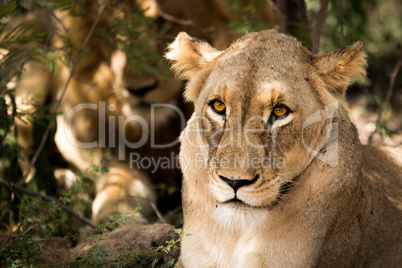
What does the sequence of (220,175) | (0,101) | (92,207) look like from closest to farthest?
1. (220,175)
2. (0,101)
3. (92,207)

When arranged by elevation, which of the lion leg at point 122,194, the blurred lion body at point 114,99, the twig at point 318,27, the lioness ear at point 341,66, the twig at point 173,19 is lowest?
the lion leg at point 122,194

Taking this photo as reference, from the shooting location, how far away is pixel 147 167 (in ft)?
19.1

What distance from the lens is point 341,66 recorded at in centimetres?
271

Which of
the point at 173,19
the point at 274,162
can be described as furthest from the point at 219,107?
the point at 173,19

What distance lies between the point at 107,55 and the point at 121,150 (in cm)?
103

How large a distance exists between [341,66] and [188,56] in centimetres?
82

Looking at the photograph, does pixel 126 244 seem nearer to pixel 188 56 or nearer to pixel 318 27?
pixel 188 56

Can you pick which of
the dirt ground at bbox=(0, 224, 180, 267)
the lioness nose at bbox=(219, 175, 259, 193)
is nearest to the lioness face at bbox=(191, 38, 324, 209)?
the lioness nose at bbox=(219, 175, 259, 193)

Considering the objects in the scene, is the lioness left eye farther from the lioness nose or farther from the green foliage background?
the green foliage background

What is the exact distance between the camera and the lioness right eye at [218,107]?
266cm

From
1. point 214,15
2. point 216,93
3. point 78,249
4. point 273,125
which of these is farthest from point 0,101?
point 214,15

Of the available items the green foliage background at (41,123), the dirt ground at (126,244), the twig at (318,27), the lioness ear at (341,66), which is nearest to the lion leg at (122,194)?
the green foliage background at (41,123)

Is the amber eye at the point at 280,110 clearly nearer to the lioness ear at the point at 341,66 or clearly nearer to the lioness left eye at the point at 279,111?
the lioness left eye at the point at 279,111

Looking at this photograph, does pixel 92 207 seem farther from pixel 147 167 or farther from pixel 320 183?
pixel 320 183
